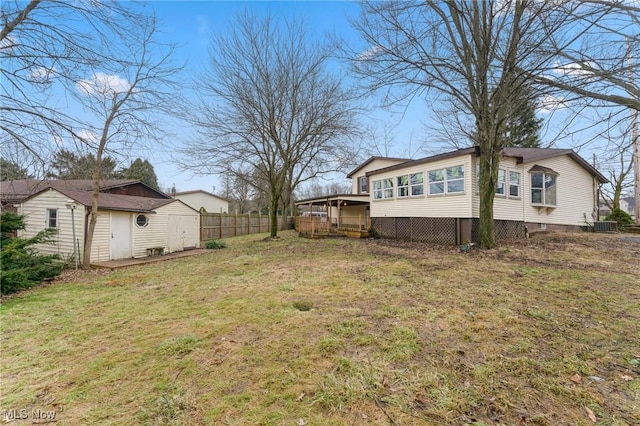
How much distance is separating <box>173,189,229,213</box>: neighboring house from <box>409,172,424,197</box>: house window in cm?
2607

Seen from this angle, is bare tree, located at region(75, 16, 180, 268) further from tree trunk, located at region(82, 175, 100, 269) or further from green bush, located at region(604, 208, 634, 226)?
green bush, located at region(604, 208, 634, 226)

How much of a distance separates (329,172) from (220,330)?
1927 cm

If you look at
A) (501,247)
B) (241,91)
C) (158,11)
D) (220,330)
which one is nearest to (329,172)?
(241,91)

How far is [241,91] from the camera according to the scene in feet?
48.0

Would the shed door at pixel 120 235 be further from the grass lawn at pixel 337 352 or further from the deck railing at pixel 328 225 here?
the deck railing at pixel 328 225

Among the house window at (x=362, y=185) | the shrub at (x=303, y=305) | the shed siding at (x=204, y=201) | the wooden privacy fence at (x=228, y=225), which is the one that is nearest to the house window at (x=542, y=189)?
the house window at (x=362, y=185)

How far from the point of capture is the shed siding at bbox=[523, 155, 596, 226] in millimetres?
13281

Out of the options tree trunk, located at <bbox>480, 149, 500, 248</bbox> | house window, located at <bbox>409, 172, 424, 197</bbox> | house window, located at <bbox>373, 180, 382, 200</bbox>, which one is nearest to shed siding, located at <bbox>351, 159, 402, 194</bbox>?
house window, located at <bbox>373, 180, 382, 200</bbox>

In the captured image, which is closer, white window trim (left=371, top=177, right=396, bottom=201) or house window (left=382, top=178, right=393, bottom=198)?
white window trim (left=371, top=177, right=396, bottom=201)

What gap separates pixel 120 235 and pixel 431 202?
13.9 metres

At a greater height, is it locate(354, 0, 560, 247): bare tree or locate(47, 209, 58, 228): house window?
locate(354, 0, 560, 247): bare tree

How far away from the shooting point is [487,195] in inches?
388

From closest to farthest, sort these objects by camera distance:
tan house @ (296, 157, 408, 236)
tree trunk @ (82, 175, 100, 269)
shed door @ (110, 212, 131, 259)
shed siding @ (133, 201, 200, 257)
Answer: tree trunk @ (82, 175, 100, 269) < shed door @ (110, 212, 131, 259) < shed siding @ (133, 201, 200, 257) < tan house @ (296, 157, 408, 236)

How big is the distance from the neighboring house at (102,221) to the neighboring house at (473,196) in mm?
11316
